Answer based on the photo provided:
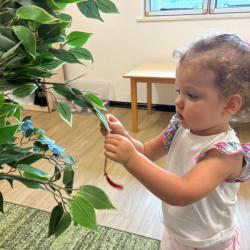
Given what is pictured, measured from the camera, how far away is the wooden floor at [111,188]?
124cm

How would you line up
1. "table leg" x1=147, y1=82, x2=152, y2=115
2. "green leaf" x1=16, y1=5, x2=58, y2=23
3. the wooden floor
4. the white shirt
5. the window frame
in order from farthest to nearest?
"table leg" x1=147, y1=82, x2=152, y2=115 → the window frame → the wooden floor → the white shirt → "green leaf" x1=16, y1=5, x2=58, y2=23

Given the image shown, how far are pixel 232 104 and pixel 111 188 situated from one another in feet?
3.50

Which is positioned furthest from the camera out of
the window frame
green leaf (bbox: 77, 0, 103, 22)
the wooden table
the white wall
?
the white wall

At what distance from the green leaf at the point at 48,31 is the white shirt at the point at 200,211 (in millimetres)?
500

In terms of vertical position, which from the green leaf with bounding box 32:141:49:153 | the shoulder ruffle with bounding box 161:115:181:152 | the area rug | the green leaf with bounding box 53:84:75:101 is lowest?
the area rug

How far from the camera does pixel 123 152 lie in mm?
571

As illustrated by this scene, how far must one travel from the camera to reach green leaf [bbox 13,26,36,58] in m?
0.29

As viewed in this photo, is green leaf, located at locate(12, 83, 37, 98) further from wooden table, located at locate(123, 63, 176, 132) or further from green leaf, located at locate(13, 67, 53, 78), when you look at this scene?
wooden table, located at locate(123, 63, 176, 132)

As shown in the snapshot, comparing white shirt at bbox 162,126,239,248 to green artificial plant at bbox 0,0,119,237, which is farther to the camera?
white shirt at bbox 162,126,239,248

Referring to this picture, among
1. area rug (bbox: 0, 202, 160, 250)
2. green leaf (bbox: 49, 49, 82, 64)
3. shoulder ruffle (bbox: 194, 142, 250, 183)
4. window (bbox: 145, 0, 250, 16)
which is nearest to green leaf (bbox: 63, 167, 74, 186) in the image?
green leaf (bbox: 49, 49, 82, 64)

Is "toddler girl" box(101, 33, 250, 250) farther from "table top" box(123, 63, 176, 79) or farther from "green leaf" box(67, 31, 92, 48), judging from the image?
"table top" box(123, 63, 176, 79)

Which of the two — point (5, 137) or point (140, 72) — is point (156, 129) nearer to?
point (140, 72)

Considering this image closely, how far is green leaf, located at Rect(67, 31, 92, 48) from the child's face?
0.94ft

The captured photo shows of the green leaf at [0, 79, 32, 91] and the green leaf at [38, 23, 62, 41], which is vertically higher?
the green leaf at [38, 23, 62, 41]
